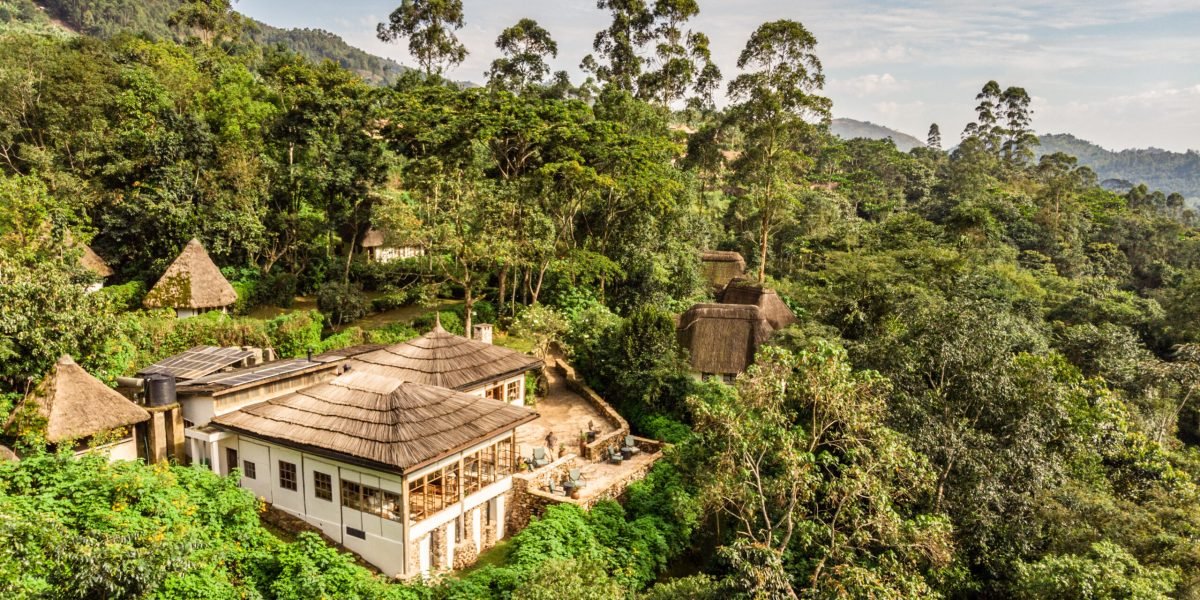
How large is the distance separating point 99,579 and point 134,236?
78.5ft

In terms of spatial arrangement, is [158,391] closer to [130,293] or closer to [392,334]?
[392,334]

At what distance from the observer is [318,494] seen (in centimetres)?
1471

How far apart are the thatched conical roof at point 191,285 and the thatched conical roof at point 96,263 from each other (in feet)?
12.9

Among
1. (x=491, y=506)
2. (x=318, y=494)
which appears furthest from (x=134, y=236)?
(x=491, y=506)

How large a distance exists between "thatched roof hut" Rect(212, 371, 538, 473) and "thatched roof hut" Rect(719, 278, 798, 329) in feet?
48.0

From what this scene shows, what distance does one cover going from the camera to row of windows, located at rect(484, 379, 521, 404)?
20.8 metres

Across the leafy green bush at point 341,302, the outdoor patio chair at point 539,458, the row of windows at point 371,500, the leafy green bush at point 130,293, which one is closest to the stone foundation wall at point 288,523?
the row of windows at point 371,500

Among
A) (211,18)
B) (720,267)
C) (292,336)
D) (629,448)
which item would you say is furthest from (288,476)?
(211,18)

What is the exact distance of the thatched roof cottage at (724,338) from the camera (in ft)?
84.1

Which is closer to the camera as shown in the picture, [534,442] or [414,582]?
[414,582]

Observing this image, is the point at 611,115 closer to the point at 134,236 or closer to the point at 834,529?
the point at 134,236

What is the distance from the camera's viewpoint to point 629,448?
20.8 metres

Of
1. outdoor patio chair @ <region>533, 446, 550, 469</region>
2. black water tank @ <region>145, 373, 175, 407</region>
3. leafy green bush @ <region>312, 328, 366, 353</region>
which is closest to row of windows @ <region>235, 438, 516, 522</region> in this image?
outdoor patio chair @ <region>533, 446, 550, 469</region>

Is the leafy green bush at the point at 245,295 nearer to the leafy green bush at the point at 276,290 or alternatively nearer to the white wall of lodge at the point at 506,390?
the leafy green bush at the point at 276,290
